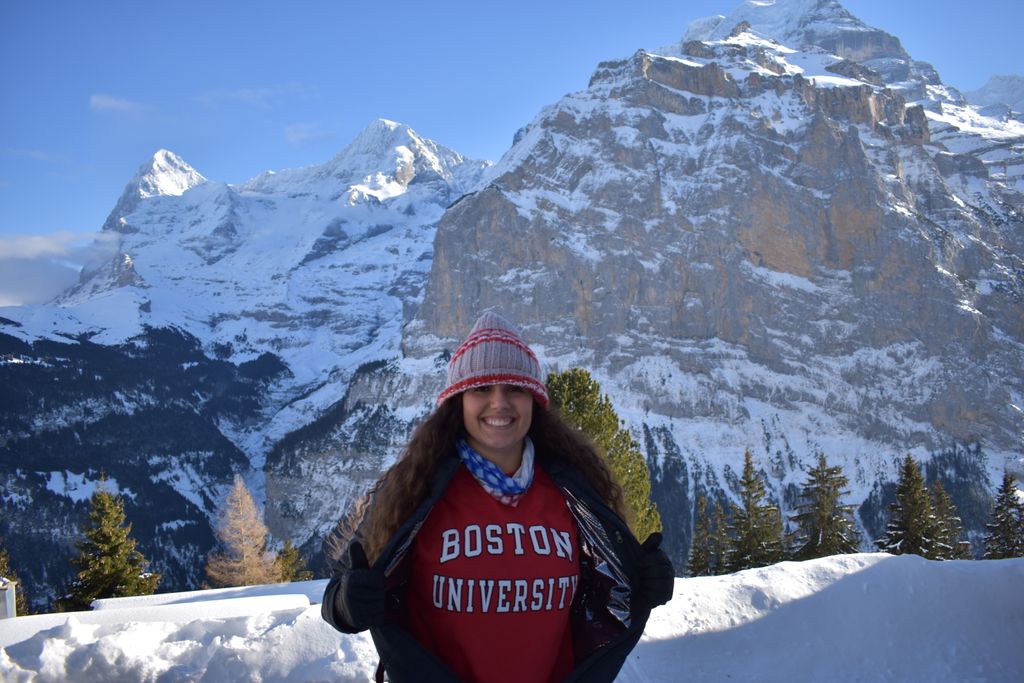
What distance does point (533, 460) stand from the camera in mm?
3455

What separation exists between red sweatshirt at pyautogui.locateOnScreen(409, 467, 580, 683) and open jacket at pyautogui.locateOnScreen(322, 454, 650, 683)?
0.33 ft

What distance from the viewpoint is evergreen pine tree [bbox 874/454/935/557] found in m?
Answer: 25.0

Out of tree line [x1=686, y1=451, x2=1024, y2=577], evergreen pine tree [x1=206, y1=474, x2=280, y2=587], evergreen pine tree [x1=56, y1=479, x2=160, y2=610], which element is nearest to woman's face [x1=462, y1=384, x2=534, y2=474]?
evergreen pine tree [x1=56, y1=479, x2=160, y2=610]

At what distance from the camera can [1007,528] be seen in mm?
26422

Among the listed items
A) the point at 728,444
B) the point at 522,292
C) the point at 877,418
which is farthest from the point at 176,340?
the point at 877,418

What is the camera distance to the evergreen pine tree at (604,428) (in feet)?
57.9

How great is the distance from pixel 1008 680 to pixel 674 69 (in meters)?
174

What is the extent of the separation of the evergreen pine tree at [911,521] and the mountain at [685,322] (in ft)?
268

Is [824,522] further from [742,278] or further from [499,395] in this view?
[742,278]

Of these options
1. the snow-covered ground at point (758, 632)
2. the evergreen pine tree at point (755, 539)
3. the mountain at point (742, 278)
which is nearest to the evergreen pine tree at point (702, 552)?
the evergreen pine tree at point (755, 539)

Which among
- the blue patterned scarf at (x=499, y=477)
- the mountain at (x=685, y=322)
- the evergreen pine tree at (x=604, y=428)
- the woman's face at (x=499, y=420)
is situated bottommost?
the blue patterned scarf at (x=499, y=477)

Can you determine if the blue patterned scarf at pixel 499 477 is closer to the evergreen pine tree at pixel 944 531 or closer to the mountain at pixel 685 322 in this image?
the evergreen pine tree at pixel 944 531

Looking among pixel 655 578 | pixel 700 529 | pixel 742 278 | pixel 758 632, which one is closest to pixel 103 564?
pixel 758 632

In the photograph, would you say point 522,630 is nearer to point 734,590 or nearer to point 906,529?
point 734,590
